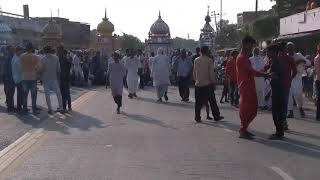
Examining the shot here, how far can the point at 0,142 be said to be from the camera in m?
12.0

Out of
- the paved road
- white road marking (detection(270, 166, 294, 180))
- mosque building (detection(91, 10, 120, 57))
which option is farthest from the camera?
mosque building (detection(91, 10, 120, 57))

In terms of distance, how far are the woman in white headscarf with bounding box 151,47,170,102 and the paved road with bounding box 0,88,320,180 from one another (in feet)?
17.6

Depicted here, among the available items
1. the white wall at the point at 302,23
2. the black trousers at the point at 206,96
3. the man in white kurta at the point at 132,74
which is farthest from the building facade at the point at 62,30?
the black trousers at the point at 206,96

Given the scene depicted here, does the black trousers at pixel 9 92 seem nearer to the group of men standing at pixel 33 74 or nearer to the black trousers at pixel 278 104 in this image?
the group of men standing at pixel 33 74

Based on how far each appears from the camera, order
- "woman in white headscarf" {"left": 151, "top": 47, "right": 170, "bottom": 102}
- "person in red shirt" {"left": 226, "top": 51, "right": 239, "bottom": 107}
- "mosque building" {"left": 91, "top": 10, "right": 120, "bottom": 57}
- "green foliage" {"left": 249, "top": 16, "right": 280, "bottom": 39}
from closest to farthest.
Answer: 1. "person in red shirt" {"left": 226, "top": 51, "right": 239, "bottom": 107}
2. "woman in white headscarf" {"left": 151, "top": 47, "right": 170, "bottom": 102}
3. "mosque building" {"left": 91, "top": 10, "right": 120, "bottom": 57}
4. "green foliage" {"left": 249, "top": 16, "right": 280, "bottom": 39}

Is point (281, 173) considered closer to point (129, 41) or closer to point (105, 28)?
point (105, 28)

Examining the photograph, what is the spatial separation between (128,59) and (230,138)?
11.8m

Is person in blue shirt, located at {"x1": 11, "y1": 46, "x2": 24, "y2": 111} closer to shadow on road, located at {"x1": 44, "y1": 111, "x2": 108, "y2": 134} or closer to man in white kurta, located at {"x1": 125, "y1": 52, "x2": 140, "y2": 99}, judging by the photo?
shadow on road, located at {"x1": 44, "y1": 111, "x2": 108, "y2": 134}

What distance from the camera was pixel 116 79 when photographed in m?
17.9

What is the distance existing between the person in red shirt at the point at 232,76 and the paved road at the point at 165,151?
260 cm

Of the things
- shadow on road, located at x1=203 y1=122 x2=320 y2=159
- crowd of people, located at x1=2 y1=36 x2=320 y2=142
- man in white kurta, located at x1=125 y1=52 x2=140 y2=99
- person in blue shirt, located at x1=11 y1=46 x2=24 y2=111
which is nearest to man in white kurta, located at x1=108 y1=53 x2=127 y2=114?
crowd of people, located at x1=2 y1=36 x2=320 y2=142

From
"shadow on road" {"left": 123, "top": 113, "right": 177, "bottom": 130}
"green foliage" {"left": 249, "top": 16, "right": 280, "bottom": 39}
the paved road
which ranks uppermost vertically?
"green foliage" {"left": 249, "top": 16, "right": 280, "bottom": 39}

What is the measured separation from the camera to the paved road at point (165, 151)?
8.77m

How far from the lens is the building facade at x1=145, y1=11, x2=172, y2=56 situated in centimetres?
4309
